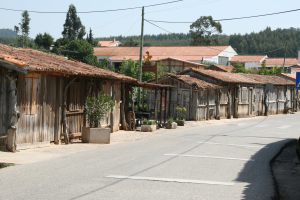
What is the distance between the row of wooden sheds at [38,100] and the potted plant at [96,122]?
0.71 m

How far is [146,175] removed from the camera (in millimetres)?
8289

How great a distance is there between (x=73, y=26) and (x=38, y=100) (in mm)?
77147

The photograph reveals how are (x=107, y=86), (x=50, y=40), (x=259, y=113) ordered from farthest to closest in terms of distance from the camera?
(x=50, y=40)
(x=259, y=113)
(x=107, y=86)

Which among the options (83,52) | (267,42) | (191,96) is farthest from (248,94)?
(267,42)

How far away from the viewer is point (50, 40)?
7044 centimetres

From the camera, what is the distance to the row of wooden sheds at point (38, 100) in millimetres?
11391

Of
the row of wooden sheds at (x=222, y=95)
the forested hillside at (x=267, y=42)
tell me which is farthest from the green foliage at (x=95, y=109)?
the forested hillside at (x=267, y=42)

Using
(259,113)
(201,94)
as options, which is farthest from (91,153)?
(259,113)

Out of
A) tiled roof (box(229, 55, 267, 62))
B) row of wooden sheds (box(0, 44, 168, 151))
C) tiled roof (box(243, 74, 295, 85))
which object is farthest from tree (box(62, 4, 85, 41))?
row of wooden sheds (box(0, 44, 168, 151))

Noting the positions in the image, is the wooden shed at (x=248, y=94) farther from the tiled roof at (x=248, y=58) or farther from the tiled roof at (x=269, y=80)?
the tiled roof at (x=248, y=58)

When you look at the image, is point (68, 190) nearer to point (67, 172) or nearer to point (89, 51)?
point (67, 172)

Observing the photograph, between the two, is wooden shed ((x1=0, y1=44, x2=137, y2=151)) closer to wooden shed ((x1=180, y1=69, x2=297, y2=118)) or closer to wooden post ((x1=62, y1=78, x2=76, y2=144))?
wooden post ((x1=62, y1=78, x2=76, y2=144))

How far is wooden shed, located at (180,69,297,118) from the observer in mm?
30891

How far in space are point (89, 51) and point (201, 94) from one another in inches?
1575
